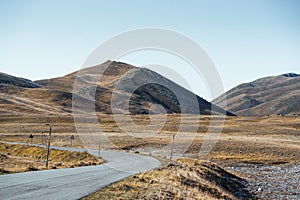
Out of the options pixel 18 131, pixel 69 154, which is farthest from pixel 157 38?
pixel 18 131

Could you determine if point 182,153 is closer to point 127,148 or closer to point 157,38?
point 127,148

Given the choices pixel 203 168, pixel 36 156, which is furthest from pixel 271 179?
pixel 36 156

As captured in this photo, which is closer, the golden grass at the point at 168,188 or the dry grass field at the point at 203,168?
the golden grass at the point at 168,188

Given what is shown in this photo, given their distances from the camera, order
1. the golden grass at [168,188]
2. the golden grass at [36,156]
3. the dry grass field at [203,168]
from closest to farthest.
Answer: the golden grass at [168,188], the dry grass field at [203,168], the golden grass at [36,156]

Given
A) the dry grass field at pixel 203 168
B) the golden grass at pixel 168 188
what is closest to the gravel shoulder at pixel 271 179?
the dry grass field at pixel 203 168

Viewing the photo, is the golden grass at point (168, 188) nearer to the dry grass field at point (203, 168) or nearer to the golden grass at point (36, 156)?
the dry grass field at point (203, 168)

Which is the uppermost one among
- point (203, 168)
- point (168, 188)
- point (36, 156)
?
point (168, 188)

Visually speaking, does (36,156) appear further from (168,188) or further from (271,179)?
(168,188)

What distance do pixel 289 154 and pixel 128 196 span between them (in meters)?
48.4

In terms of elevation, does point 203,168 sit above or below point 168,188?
below

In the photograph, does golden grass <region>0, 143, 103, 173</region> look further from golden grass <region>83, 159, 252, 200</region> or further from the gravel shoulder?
the gravel shoulder

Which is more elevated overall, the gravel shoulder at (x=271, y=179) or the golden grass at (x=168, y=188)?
the golden grass at (x=168, y=188)

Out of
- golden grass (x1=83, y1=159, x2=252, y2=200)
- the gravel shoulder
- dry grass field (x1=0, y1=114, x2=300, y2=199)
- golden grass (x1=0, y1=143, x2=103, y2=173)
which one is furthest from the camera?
golden grass (x1=0, y1=143, x2=103, y2=173)

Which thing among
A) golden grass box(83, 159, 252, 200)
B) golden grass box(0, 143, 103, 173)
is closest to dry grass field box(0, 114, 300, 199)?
golden grass box(83, 159, 252, 200)
